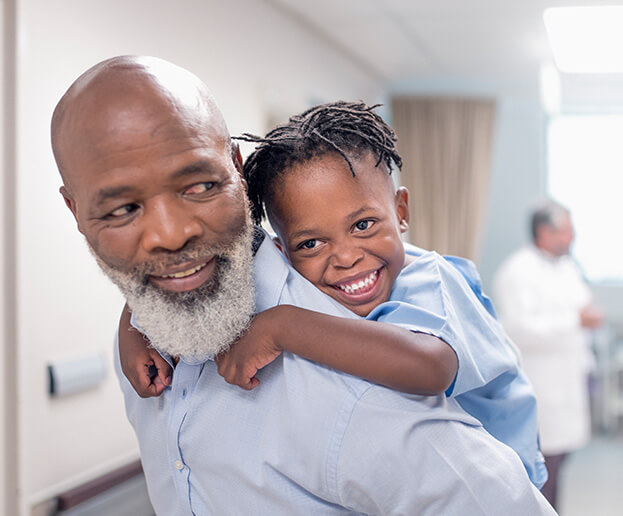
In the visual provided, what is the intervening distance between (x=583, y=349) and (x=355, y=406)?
126 inches

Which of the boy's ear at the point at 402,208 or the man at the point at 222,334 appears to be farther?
the boy's ear at the point at 402,208

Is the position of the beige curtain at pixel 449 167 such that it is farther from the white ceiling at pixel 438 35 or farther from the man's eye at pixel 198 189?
the man's eye at pixel 198 189

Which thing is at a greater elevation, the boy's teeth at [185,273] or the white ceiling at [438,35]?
the boy's teeth at [185,273]

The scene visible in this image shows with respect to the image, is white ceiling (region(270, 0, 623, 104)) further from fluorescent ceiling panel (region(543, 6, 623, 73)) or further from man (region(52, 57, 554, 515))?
man (region(52, 57, 554, 515))

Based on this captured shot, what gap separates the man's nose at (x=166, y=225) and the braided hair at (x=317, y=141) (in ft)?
0.84

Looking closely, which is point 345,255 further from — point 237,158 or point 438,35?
point 438,35

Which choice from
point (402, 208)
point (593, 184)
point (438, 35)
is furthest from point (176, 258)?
point (593, 184)

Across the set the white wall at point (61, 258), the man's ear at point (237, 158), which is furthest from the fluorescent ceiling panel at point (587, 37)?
the man's ear at point (237, 158)

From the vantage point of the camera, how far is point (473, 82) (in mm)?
5977

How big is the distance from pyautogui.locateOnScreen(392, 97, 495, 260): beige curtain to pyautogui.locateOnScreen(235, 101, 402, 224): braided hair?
5.33 meters

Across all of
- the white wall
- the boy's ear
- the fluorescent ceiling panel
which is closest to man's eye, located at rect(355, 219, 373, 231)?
the boy's ear

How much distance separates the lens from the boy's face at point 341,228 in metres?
1.04

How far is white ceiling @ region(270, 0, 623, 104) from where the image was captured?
3.82 m

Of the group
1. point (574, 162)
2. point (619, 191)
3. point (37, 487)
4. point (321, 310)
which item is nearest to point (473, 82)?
point (574, 162)
